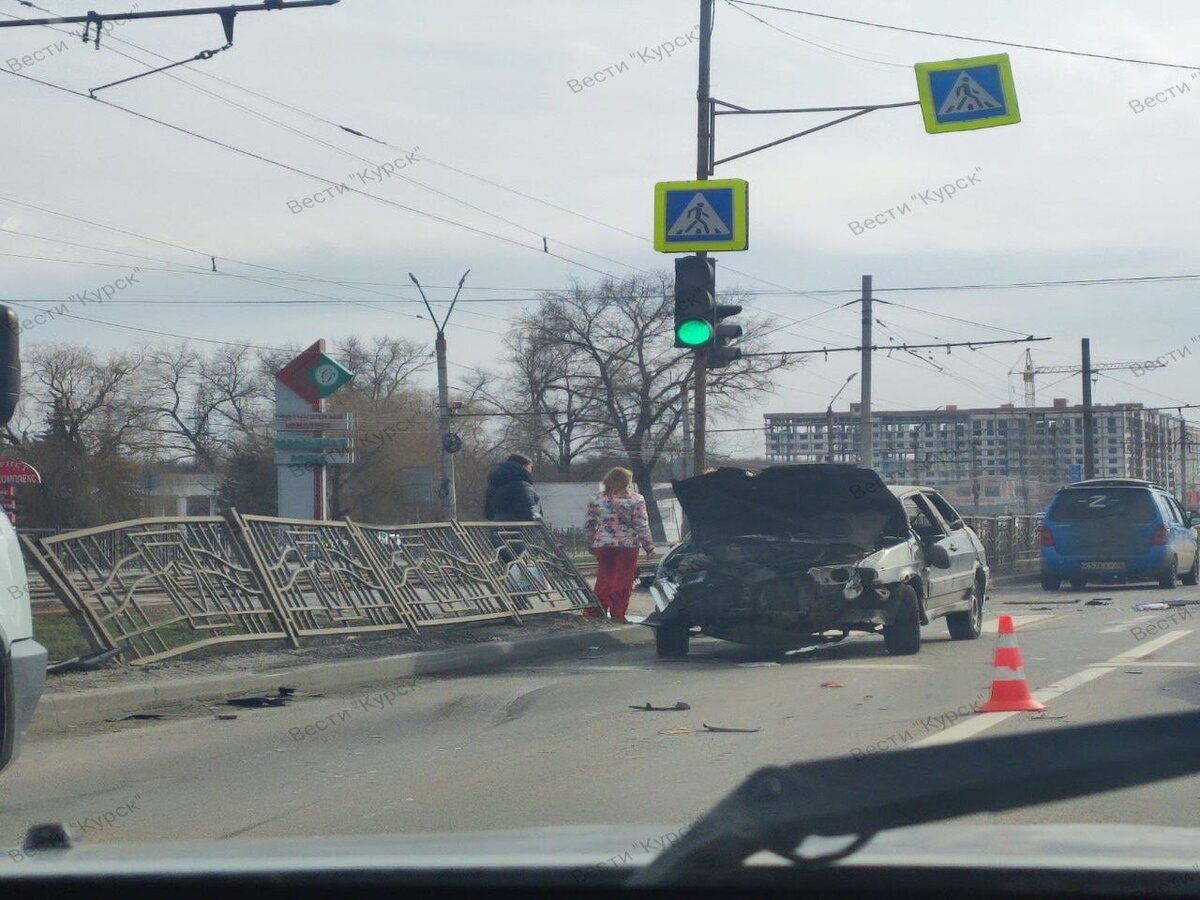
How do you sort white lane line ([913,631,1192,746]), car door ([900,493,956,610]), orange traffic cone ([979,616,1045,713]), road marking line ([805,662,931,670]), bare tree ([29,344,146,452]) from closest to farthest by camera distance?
white lane line ([913,631,1192,746]), orange traffic cone ([979,616,1045,713]), road marking line ([805,662,931,670]), car door ([900,493,956,610]), bare tree ([29,344,146,452])

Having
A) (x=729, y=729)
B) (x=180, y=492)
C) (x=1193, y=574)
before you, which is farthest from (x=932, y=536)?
(x=180, y=492)

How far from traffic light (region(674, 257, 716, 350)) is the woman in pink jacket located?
1885 mm

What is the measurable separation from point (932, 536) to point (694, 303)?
124 inches

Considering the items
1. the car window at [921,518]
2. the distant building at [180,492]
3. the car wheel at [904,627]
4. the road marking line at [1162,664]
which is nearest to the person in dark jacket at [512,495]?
the car window at [921,518]

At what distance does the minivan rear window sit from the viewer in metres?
22.5

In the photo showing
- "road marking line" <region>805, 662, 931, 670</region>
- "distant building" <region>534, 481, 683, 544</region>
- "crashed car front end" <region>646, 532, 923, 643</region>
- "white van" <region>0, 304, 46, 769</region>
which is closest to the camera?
"white van" <region>0, 304, 46, 769</region>

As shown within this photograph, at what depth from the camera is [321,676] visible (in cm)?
1052

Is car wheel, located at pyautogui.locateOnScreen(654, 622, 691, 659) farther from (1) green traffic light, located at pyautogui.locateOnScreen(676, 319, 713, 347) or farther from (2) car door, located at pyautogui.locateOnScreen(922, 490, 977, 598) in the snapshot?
(1) green traffic light, located at pyautogui.locateOnScreen(676, 319, 713, 347)

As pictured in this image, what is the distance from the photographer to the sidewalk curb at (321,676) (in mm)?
8781

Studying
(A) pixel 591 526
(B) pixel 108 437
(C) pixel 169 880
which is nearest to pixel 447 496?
(B) pixel 108 437

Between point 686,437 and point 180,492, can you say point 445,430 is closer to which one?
Result: point 686,437

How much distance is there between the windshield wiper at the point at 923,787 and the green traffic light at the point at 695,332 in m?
11.6

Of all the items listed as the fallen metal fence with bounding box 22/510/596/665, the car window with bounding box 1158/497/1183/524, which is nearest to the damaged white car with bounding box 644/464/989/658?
the fallen metal fence with bounding box 22/510/596/665

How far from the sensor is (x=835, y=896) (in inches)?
94.1
